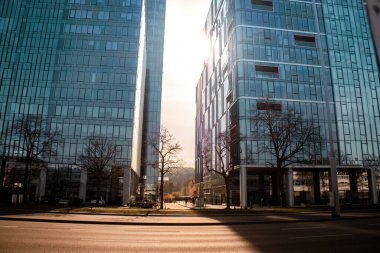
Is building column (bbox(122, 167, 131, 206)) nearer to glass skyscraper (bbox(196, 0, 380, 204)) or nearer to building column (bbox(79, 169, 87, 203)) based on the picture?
building column (bbox(79, 169, 87, 203))

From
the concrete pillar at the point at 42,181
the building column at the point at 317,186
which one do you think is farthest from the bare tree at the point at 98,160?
the building column at the point at 317,186

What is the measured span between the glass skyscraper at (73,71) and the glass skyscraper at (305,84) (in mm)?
24262

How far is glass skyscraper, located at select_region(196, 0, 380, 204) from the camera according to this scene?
58.1 m

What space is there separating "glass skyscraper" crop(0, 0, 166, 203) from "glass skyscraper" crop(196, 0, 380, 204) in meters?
24.3

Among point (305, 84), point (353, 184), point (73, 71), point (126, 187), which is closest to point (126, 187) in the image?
point (126, 187)

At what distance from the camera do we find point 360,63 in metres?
64.9

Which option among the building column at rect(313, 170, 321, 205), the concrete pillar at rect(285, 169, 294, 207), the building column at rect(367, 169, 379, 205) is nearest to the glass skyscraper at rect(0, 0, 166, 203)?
the concrete pillar at rect(285, 169, 294, 207)

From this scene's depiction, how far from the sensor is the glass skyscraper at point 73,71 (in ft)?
215

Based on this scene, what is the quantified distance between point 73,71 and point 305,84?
52.4m

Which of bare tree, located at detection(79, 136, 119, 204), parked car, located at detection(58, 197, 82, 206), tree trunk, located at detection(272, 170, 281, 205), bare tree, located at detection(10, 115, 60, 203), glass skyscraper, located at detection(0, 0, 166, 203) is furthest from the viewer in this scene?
glass skyscraper, located at detection(0, 0, 166, 203)

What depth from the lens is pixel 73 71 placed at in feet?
226

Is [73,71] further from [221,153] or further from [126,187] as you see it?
[221,153]

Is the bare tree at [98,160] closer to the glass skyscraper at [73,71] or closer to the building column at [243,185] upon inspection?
the glass skyscraper at [73,71]

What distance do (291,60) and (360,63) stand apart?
16824 millimetres
